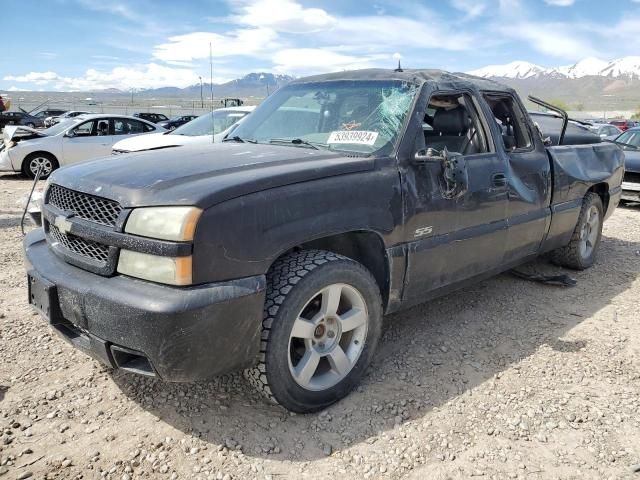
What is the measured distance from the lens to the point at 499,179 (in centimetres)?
395

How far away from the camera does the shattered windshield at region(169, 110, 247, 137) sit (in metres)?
9.49

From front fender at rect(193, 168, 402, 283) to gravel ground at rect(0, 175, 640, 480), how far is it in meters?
0.89

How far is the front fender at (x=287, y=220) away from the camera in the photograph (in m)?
2.41

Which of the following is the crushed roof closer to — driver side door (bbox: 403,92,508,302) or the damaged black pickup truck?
the damaged black pickup truck

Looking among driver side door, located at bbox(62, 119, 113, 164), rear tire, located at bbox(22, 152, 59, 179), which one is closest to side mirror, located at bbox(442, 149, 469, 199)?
driver side door, located at bbox(62, 119, 113, 164)

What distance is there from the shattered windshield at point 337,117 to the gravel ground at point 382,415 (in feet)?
4.79

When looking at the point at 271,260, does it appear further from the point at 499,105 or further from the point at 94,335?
the point at 499,105

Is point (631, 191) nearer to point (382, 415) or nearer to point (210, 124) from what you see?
point (210, 124)

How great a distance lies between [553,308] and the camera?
15.2ft

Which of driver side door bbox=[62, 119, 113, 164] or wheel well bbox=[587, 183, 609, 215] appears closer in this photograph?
wheel well bbox=[587, 183, 609, 215]

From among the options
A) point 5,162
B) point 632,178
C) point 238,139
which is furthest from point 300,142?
point 5,162

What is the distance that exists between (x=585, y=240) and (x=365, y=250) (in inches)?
136

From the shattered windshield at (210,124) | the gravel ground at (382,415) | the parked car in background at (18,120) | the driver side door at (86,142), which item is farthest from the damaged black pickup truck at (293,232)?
the parked car in background at (18,120)

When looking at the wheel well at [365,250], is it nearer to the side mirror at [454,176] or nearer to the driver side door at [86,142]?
the side mirror at [454,176]
